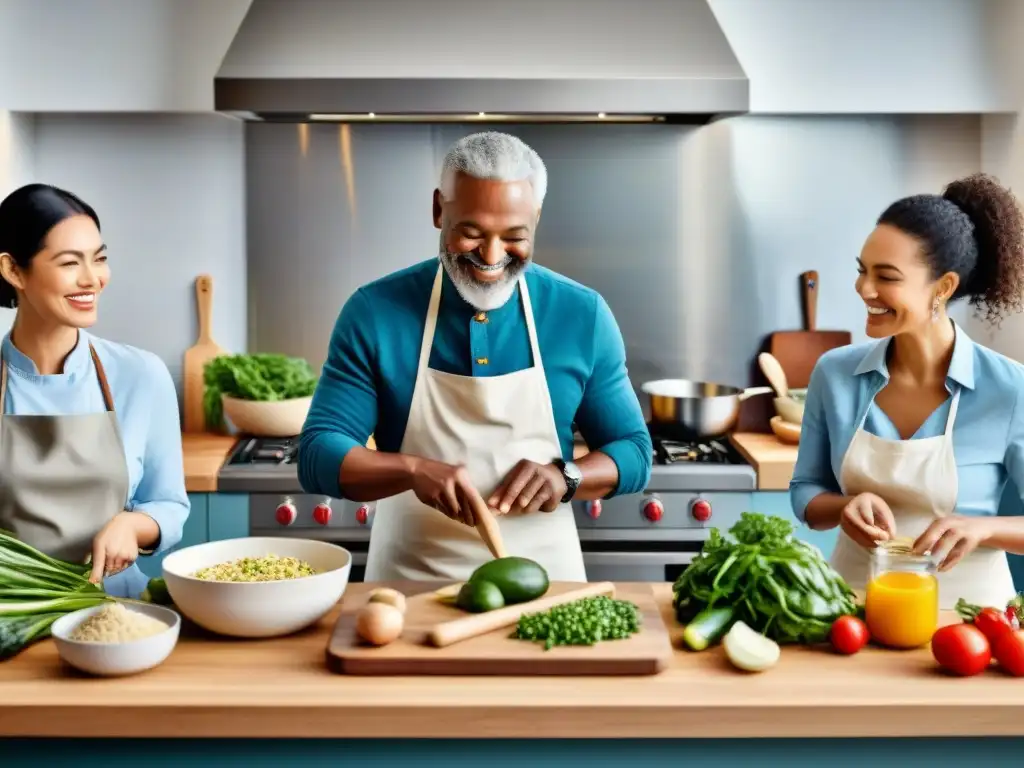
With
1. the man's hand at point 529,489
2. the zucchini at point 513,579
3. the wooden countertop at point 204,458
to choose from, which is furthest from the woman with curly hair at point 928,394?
the wooden countertop at point 204,458

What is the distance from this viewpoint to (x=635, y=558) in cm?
373

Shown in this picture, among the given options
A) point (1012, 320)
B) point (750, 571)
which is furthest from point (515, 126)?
point (750, 571)

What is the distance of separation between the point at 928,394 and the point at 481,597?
1.13 m

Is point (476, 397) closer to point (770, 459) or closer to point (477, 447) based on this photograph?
point (477, 447)

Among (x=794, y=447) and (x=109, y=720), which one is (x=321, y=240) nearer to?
(x=794, y=447)

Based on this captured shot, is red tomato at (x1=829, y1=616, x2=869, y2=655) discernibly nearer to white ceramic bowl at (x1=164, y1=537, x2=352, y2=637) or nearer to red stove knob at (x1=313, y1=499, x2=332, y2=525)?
white ceramic bowl at (x1=164, y1=537, x2=352, y2=637)

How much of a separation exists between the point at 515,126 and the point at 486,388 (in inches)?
74.4

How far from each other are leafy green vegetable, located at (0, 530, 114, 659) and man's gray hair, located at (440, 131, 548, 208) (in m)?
1.01

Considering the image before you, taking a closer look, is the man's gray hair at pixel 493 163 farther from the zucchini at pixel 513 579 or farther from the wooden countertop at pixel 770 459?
the wooden countertop at pixel 770 459

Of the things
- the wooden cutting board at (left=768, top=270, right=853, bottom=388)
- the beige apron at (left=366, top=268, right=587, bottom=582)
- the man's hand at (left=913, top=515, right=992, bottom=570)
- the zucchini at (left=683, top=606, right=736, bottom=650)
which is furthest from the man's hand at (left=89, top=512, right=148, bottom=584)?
the wooden cutting board at (left=768, top=270, right=853, bottom=388)

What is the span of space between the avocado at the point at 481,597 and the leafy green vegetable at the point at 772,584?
0.35 m

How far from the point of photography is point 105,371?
2.46 meters

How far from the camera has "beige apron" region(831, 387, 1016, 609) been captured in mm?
2523

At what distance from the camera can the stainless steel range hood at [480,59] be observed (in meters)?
3.57
